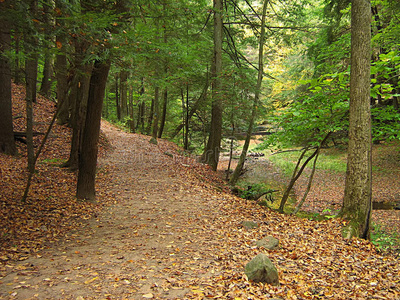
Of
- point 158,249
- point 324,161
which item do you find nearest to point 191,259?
point 158,249

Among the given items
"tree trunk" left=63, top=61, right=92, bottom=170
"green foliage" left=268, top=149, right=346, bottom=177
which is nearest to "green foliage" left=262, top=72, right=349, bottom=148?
"tree trunk" left=63, top=61, right=92, bottom=170

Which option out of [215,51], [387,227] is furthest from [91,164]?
[387,227]

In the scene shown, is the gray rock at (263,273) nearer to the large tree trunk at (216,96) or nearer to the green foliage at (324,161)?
the large tree trunk at (216,96)

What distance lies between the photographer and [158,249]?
15.0 feet

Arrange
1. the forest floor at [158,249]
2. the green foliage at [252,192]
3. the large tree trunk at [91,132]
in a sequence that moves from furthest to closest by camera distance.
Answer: the green foliage at [252,192], the large tree trunk at [91,132], the forest floor at [158,249]

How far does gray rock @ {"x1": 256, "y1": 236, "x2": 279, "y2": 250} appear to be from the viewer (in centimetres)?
485

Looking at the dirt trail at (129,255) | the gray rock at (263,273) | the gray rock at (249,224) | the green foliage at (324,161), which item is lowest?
the dirt trail at (129,255)

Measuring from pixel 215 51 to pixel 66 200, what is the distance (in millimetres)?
9086

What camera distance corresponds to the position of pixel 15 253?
4031mm

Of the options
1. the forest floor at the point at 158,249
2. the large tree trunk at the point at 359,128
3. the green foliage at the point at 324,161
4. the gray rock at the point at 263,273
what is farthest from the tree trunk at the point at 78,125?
the green foliage at the point at 324,161

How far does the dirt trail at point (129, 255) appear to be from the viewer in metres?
3.19

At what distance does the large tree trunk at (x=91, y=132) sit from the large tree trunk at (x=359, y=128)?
5.61m

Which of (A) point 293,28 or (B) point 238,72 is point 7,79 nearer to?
(B) point 238,72

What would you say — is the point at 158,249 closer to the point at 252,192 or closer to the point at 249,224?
the point at 249,224
